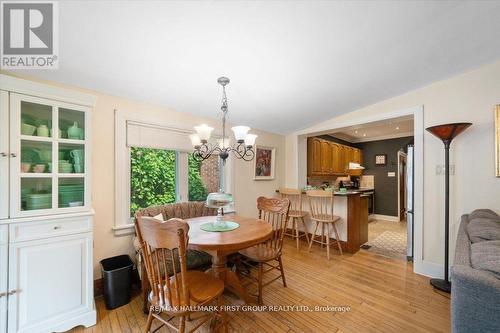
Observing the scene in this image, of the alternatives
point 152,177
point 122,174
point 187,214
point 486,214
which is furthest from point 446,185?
point 122,174

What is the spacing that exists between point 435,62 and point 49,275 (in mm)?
4085

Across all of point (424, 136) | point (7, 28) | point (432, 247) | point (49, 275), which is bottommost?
point (432, 247)

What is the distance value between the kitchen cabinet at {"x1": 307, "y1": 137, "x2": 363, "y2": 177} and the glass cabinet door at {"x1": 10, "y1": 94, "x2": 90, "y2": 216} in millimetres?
3960

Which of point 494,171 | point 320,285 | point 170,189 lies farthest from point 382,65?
point 170,189

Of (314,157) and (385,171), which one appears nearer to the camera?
(314,157)

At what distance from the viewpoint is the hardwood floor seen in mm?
1705

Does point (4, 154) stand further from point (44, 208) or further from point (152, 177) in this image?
point (152, 177)

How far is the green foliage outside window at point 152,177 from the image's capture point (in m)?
2.55

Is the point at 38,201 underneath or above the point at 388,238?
above

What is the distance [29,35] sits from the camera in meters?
1.49

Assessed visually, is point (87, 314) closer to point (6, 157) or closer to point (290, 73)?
point (6, 157)

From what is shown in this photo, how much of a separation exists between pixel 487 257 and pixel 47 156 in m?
3.05

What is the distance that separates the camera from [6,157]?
1.49m

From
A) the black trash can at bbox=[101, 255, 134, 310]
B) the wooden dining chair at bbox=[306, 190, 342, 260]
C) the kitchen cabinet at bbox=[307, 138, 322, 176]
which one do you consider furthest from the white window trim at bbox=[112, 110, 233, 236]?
the kitchen cabinet at bbox=[307, 138, 322, 176]
